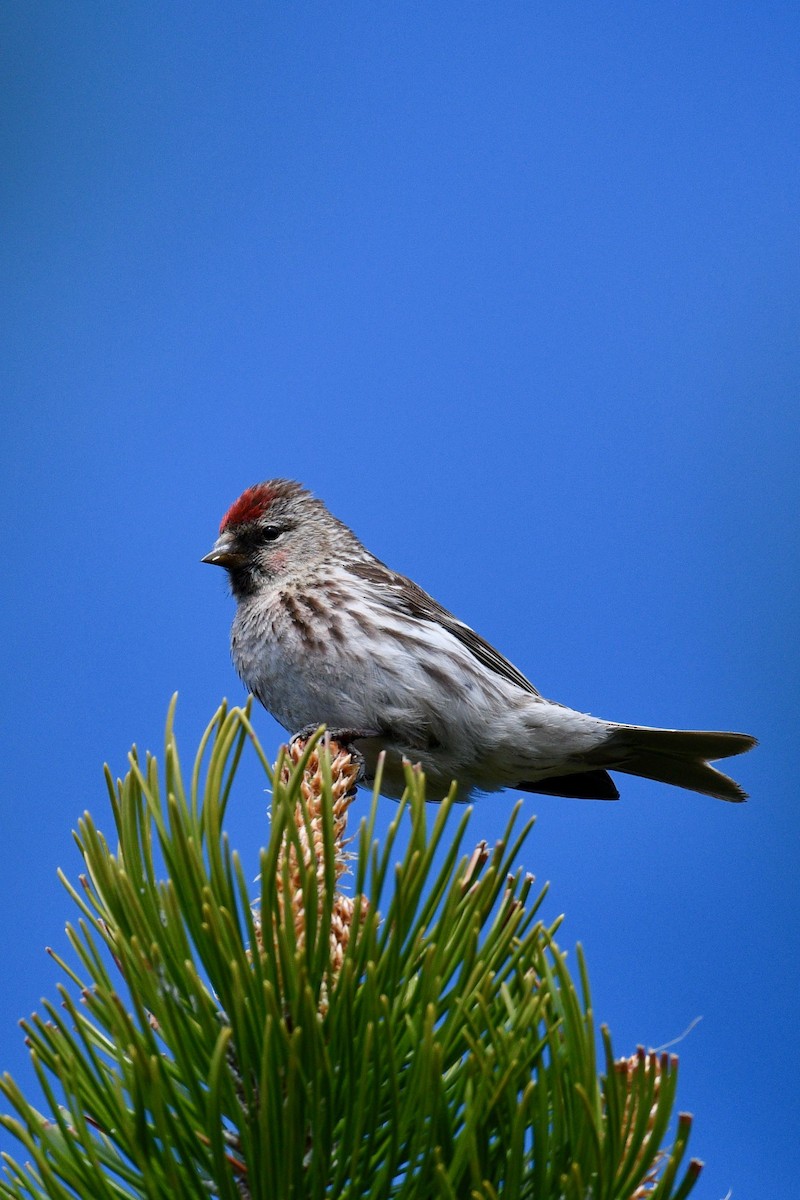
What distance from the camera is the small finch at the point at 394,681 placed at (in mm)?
2000

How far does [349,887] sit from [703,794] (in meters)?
1.39

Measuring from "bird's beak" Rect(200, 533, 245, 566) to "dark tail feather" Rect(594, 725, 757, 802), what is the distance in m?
0.81

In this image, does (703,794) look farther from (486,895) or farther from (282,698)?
(486,895)

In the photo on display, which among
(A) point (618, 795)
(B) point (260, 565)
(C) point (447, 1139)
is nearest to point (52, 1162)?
(C) point (447, 1139)

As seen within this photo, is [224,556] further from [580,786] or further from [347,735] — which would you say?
[580,786]

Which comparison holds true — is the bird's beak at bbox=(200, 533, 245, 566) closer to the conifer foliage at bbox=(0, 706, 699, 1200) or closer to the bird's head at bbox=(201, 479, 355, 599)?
the bird's head at bbox=(201, 479, 355, 599)

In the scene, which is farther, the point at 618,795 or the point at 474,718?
the point at 618,795

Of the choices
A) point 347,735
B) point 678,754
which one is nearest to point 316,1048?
point 347,735

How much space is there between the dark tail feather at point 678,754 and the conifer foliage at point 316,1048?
1.40 m

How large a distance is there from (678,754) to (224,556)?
0.96 meters

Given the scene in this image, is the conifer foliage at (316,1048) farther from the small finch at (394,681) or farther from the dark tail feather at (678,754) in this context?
the dark tail feather at (678,754)

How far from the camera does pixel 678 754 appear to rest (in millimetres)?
2211

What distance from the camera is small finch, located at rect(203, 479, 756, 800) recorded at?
2.00 metres

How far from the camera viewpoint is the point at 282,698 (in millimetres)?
2018
